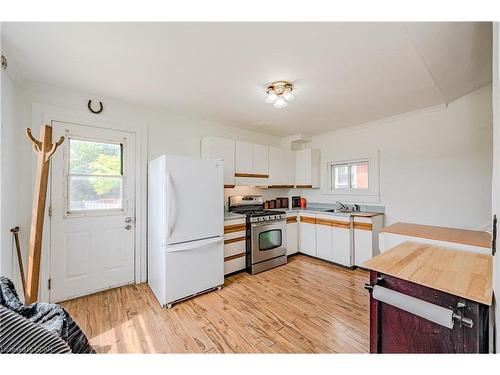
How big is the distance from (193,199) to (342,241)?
239 cm

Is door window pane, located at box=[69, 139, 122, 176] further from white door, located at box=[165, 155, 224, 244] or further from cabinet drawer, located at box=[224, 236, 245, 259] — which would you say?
cabinet drawer, located at box=[224, 236, 245, 259]

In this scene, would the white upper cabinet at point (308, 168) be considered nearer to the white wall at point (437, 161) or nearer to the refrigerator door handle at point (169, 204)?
the white wall at point (437, 161)

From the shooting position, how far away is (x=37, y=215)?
1.30 m

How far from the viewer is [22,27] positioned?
1.39m

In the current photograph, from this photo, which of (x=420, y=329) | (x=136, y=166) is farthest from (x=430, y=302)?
(x=136, y=166)

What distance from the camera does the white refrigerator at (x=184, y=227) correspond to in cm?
231

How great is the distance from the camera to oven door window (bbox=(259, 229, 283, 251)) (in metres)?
3.28

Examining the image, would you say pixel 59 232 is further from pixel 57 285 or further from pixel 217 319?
pixel 217 319

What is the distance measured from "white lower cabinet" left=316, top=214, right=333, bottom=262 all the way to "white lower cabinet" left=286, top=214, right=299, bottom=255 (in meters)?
0.40

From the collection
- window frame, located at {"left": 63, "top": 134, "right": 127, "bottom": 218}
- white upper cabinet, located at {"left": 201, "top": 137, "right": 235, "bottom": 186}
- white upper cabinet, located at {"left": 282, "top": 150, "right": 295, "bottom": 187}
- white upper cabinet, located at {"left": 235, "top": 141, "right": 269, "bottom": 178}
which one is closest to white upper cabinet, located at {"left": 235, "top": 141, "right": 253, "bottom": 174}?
white upper cabinet, located at {"left": 235, "top": 141, "right": 269, "bottom": 178}

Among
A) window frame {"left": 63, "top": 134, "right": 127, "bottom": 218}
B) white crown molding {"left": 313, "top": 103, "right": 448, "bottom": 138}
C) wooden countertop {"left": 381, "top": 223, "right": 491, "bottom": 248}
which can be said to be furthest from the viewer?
white crown molding {"left": 313, "top": 103, "right": 448, "bottom": 138}

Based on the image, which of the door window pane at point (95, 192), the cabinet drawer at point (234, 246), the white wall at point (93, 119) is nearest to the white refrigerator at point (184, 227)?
the cabinet drawer at point (234, 246)
